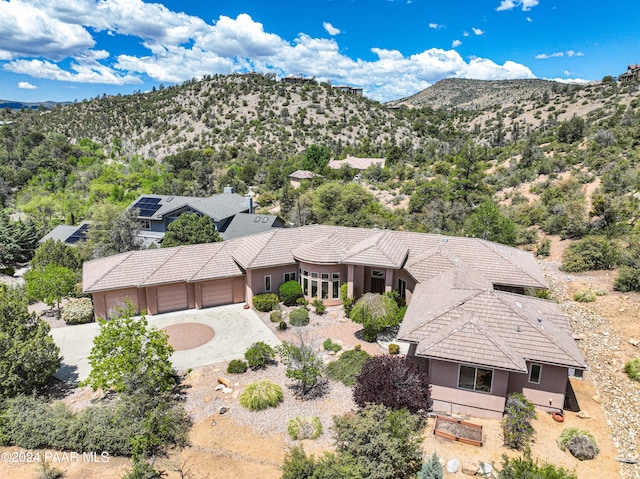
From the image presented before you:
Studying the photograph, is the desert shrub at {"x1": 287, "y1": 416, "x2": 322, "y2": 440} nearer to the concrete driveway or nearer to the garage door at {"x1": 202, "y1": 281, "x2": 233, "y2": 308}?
the concrete driveway

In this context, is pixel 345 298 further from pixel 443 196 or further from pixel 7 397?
pixel 443 196

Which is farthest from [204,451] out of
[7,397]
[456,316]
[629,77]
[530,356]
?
[629,77]

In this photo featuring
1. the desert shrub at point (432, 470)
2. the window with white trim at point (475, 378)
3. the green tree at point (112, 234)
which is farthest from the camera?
the green tree at point (112, 234)

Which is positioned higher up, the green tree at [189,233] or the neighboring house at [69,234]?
the green tree at [189,233]

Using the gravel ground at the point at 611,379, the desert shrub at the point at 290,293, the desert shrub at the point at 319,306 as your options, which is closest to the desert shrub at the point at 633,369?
the gravel ground at the point at 611,379

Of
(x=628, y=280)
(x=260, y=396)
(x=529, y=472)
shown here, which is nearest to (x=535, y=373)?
(x=529, y=472)

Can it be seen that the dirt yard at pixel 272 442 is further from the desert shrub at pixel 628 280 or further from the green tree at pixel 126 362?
the desert shrub at pixel 628 280
